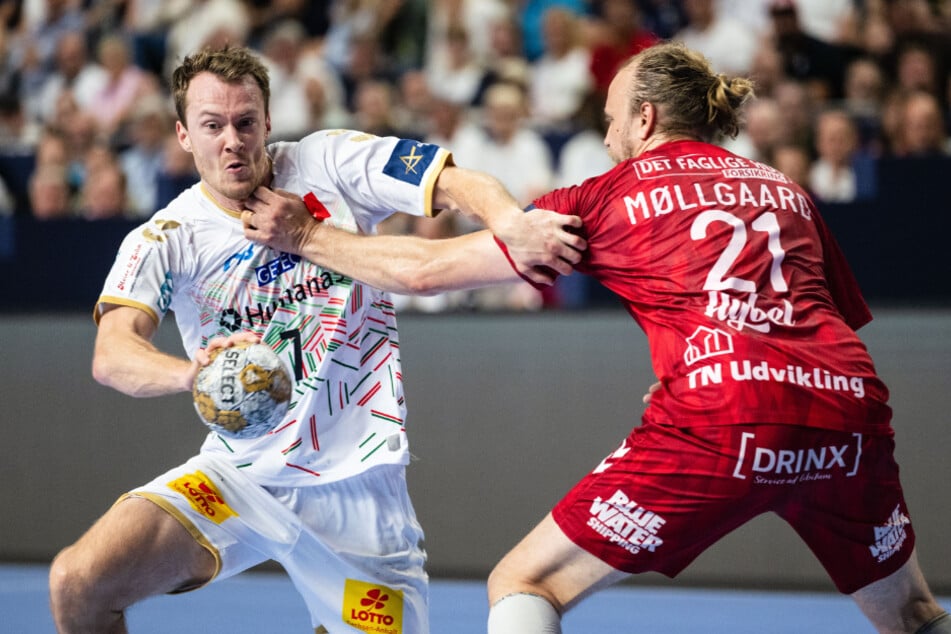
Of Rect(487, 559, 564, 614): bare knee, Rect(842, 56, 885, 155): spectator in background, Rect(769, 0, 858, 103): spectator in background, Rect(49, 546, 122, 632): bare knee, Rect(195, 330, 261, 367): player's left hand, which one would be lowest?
Rect(49, 546, 122, 632): bare knee

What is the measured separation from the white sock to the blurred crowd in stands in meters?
3.89

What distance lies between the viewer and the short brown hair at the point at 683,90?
11.0 ft

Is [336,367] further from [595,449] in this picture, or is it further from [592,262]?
[595,449]

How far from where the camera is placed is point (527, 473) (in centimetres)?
651

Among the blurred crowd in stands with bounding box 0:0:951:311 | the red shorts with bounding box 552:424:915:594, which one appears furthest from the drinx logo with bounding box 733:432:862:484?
the blurred crowd in stands with bounding box 0:0:951:311

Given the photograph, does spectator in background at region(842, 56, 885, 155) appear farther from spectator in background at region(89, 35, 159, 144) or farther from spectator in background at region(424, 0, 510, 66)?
spectator in background at region(89, 35, 159, 144)

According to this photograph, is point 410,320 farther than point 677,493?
Yes

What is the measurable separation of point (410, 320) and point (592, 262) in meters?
3.46

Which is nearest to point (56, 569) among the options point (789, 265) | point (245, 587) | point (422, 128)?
point (789, 265)

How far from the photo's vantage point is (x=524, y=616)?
9.76ft

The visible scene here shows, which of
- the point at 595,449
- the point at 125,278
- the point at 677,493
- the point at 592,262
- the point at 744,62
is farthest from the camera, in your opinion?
the point at 744,62

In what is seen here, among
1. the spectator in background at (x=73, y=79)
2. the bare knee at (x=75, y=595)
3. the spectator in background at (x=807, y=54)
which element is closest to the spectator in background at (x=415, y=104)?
the spectator in background at (x=807, y=54)

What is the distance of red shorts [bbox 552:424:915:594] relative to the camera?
2994mm

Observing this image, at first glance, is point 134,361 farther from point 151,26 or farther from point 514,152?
point 151,26
